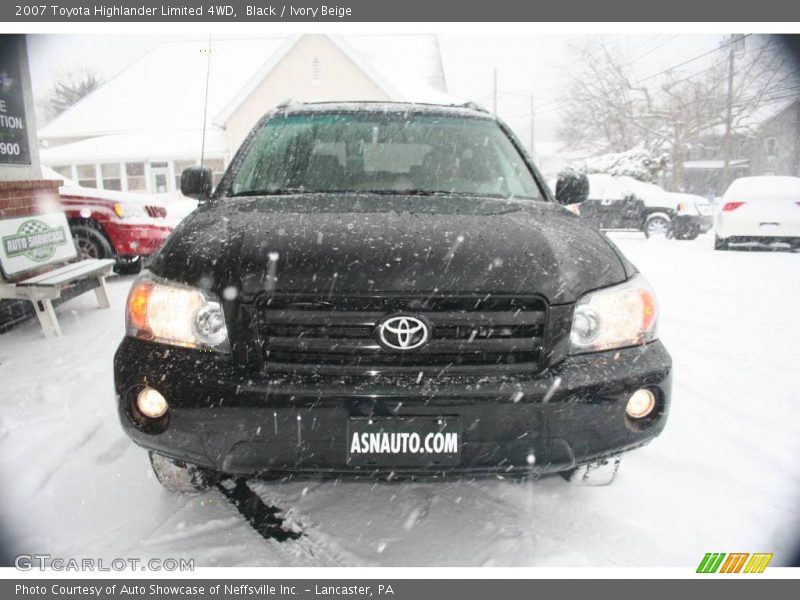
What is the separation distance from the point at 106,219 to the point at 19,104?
2.13m

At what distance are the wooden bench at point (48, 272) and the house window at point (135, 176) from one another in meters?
22.5

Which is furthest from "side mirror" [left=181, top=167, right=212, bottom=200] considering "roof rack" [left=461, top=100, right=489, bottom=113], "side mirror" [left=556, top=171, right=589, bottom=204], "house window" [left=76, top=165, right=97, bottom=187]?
"house window" [left=76, top=165, right=97, bottom=187]

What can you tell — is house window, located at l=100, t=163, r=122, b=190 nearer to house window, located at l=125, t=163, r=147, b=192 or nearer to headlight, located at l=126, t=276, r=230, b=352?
house window, located at l=125, t=163, r=147, b=192

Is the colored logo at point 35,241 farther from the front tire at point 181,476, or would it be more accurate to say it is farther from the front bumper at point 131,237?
the front tire at point 181,476

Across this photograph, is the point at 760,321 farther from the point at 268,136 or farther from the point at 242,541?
the point at 242,541

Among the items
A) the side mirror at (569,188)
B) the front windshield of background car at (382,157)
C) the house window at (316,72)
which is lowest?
the side mirror at (569,188)

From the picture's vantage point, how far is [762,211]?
11.4 metres

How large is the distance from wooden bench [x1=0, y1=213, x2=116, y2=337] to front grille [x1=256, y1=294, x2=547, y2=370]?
13.0 ft

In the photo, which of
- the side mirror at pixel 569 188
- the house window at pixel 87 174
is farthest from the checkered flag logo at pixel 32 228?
the house window at pixel 87 174

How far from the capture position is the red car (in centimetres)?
751

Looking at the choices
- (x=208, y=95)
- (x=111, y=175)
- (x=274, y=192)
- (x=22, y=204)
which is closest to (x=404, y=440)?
(x=274, y=192)

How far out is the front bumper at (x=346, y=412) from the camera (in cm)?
187

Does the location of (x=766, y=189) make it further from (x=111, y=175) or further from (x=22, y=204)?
(x=111, y=175)

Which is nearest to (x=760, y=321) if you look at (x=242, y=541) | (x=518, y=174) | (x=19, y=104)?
(x=518, y=174)
